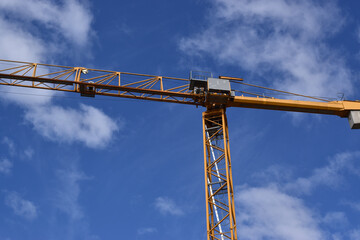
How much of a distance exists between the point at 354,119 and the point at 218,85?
508 inches

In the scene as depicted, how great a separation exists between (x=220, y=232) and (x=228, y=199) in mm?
2645

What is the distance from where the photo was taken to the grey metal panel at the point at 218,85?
44.5 meters

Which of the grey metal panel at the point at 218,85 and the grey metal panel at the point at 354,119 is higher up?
the grey metal panel at the point at 218,85

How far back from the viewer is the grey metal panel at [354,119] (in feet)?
154

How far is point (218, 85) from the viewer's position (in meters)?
44.7

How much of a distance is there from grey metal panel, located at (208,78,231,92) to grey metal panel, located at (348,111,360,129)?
38.7 ft

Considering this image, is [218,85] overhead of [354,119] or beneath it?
overhead

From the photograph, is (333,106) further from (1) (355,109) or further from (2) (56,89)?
(2) (56,89)

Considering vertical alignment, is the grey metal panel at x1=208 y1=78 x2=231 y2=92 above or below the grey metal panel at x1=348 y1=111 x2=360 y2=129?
above

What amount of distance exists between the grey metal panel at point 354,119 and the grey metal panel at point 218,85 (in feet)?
38.7

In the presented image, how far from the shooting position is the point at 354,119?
47.1 metres

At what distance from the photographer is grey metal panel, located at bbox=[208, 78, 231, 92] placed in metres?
44.5

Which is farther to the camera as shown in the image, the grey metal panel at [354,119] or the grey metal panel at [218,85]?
the grey metal panel at [354,119]

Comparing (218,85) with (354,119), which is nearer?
(218,85)
